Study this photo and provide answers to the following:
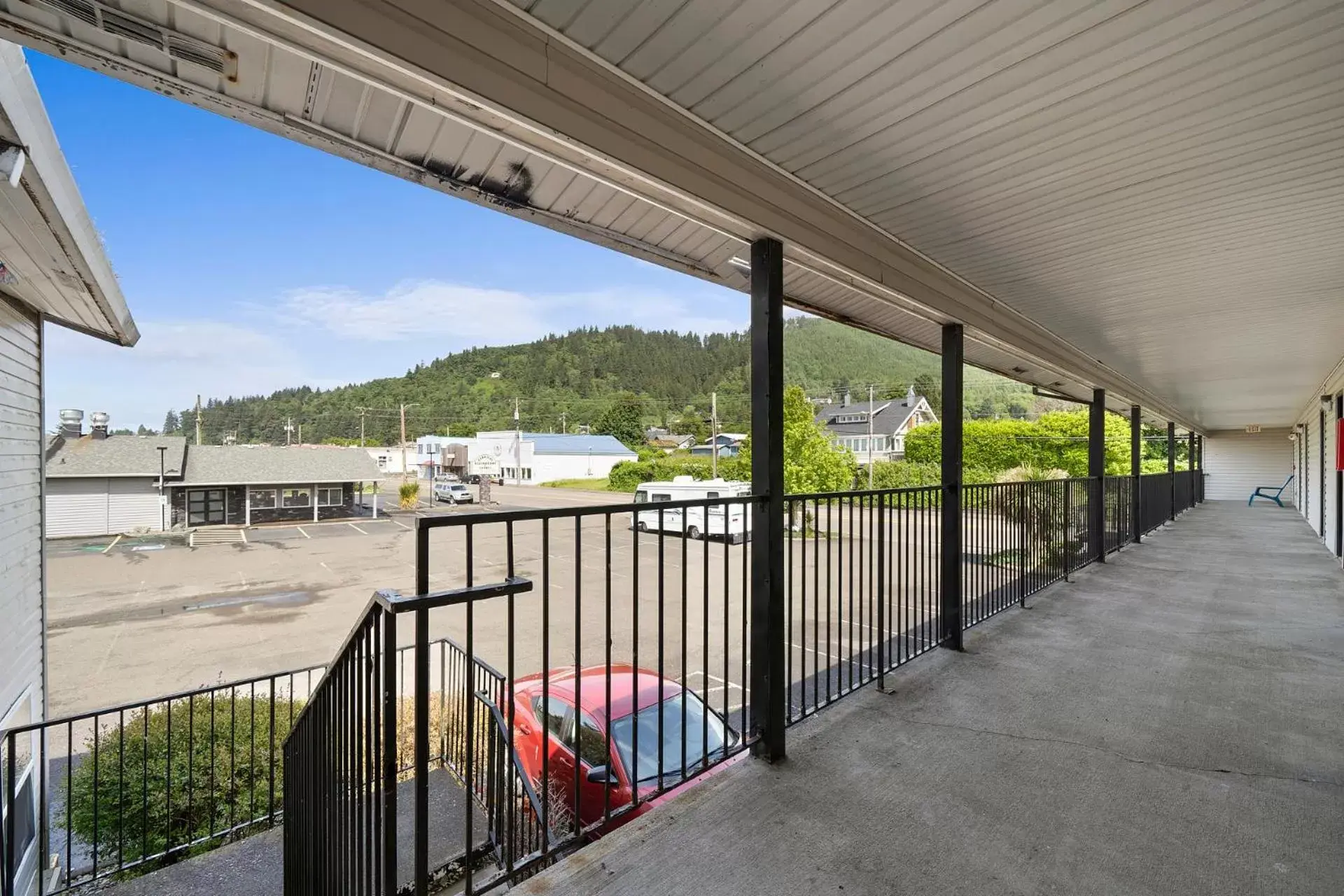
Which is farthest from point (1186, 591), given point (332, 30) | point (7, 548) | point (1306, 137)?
point (7, 548)

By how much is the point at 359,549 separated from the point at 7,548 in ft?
46.7

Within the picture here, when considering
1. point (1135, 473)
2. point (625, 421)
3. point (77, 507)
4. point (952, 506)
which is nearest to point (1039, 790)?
point (952, 506)

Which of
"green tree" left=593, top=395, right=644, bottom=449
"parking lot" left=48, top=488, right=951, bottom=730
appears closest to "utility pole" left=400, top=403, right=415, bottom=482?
"green tree" left=593, top=395, right=644, bottom=449

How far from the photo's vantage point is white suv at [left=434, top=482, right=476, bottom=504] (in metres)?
26.9

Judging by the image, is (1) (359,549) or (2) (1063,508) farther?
(1) (359,549)

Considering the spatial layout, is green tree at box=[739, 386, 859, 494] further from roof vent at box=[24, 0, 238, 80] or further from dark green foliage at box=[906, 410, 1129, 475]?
roof vent at box=[24, 0, 238, 80]

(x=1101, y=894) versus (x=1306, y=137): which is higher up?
(x=1306, y=137)

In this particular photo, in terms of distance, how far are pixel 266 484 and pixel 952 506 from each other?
78.7 feet

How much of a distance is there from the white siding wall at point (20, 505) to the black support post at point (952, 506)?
5491 mm

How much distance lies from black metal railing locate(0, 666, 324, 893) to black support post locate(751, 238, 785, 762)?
3.02 m

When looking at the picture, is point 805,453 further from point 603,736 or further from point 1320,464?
point 603,736

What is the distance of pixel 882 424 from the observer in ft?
100

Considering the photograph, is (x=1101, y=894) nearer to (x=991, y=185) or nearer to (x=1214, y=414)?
(x=991, y=185)

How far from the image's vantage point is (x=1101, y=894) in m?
1.49
